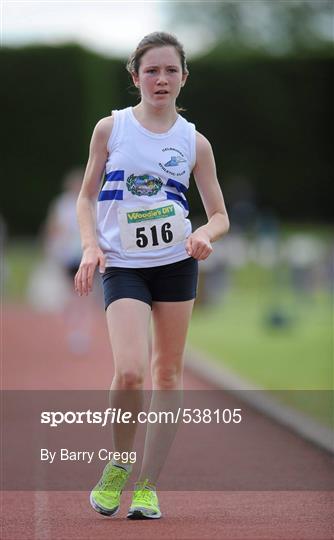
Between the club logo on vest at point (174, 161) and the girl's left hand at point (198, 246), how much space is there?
29 cm

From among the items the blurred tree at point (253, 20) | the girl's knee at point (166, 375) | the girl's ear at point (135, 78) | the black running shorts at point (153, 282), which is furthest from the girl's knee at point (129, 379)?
the blurred tree at point (253, 20)

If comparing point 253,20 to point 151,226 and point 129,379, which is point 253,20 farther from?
point 129,379

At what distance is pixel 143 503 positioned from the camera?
18.1 feet

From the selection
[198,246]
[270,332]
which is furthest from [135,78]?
[270,332]

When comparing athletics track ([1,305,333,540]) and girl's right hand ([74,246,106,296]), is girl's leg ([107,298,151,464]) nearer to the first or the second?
girl's right hand ([74,246,106,296])

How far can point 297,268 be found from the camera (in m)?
22.4

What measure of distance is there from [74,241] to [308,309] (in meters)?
7.39

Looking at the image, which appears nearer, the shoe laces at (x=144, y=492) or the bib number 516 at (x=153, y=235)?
the bib number 516 at (x=153, y=235)

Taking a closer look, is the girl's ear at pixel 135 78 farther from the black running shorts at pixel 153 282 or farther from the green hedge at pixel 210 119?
the green hedge at pixel 210 119

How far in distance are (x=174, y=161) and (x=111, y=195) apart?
0.32 meters

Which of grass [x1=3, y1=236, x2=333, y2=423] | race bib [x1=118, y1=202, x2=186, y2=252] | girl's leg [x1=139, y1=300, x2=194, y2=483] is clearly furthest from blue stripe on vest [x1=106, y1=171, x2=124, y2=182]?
grass [x1=3, y1=236, x2=333, y2=423]

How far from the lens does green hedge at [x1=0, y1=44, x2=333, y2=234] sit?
34.4 meters

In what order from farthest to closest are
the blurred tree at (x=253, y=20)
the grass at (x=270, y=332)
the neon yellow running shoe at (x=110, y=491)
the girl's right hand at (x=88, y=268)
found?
the blurred tree at (x=253, y=20), the grass at (x=270, y=332), the neon yellow running shoe at (x=110, y=491), the girl's right hand at (x=88, y=268)

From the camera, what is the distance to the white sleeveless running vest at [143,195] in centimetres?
541
